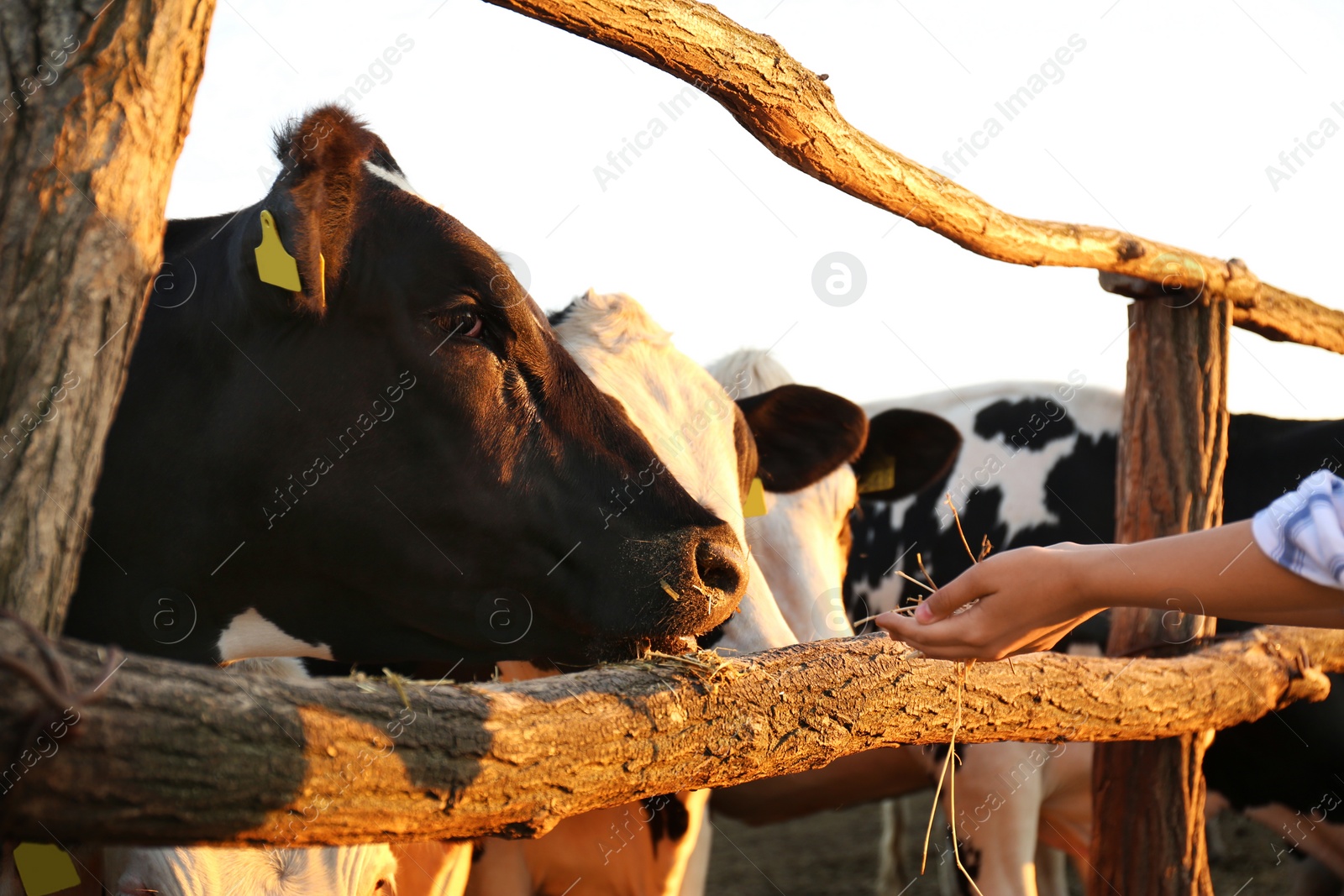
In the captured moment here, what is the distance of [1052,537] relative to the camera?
5.13 m

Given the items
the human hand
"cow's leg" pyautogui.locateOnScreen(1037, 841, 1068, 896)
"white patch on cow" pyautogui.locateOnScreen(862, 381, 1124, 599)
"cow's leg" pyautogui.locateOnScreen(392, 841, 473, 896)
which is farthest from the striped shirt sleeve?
"cow's leg" pyautogui.locateOnScreen(1037, 841, 1068, 896)

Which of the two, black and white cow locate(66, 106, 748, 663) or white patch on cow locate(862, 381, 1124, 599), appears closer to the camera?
black and white cow locate(66, 106, 748, 663)

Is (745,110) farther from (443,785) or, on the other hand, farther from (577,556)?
(443,785)

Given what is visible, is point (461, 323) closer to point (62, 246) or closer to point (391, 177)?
point (391, 177)

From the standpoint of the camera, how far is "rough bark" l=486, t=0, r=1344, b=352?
6.67ft

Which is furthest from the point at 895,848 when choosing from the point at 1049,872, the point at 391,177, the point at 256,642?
the point at 391,177

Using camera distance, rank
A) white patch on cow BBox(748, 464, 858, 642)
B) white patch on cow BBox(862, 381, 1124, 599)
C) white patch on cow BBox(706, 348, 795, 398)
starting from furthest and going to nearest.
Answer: white patch on cow BBox(862, 381, 1124, 599) < white patch on cow BBox(706, 348, 795, 398) < white patch on cow BBox(748, 464, 858, 642)

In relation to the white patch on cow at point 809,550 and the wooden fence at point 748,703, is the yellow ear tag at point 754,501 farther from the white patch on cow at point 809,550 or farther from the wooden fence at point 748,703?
the wooden fence at point 748,703

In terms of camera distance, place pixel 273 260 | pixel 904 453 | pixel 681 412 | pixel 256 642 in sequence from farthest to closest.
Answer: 1. pixel 904 453
2. pixel 681 412
3. pixel 256 642
4. pixel 273 260

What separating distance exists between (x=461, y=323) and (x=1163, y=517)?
207cm

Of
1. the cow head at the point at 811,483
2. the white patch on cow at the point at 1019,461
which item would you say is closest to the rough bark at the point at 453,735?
the cow head at the point at 811,483

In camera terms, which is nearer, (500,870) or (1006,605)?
(1006,605)

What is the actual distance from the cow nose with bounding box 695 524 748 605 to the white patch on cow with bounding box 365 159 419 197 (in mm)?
1080

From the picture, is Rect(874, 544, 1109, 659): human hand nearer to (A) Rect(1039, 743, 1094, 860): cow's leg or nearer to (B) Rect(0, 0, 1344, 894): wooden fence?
(B) Rect(0, 0, 1344, 894): wooden fence
